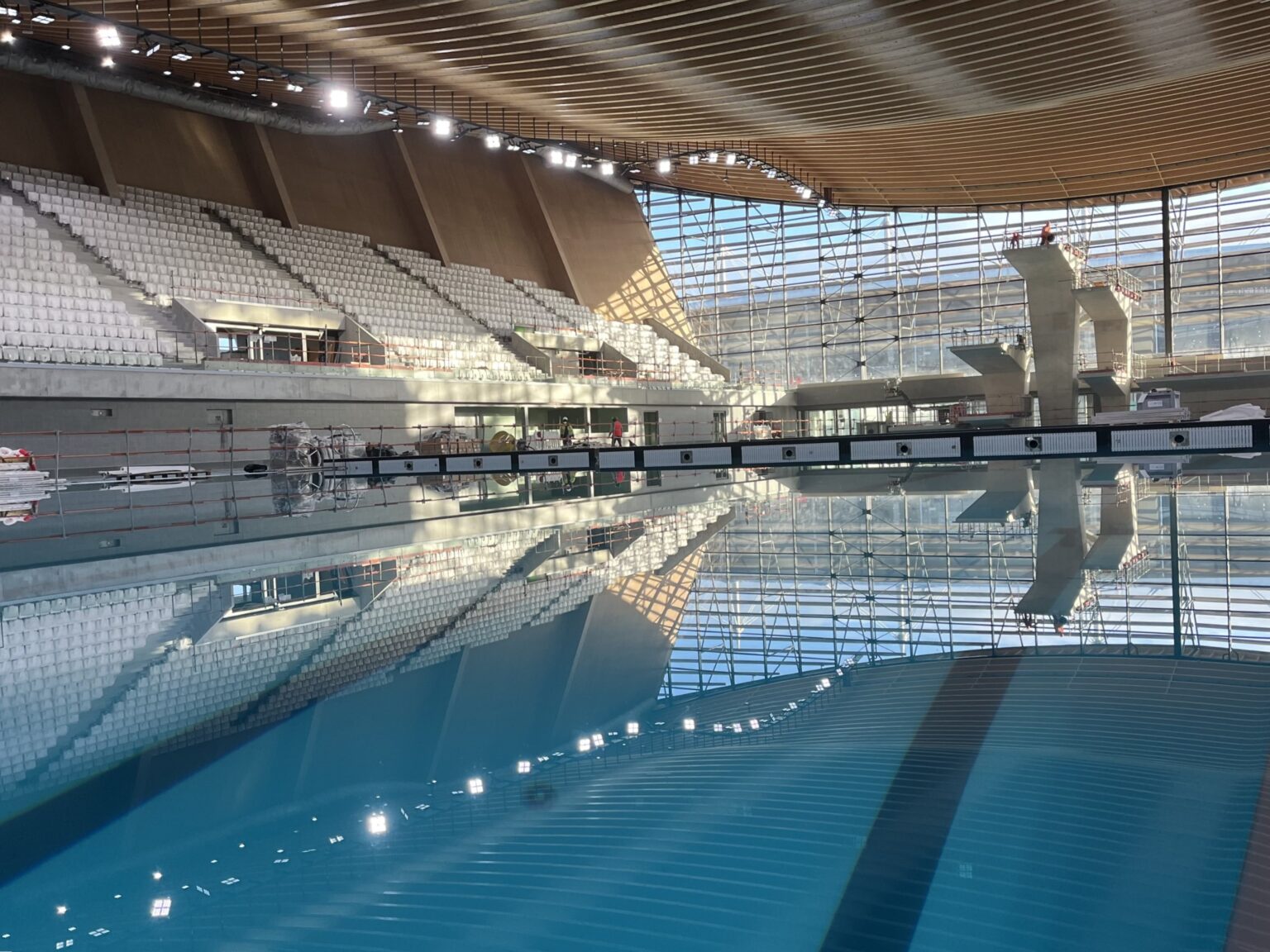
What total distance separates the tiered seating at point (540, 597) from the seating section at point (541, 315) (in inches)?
1027

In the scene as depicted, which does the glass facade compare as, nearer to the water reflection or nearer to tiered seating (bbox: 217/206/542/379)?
tiered seating (bbox: 217/206/542/379)

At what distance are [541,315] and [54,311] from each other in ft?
57.9

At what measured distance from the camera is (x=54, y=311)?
2084 centimetres

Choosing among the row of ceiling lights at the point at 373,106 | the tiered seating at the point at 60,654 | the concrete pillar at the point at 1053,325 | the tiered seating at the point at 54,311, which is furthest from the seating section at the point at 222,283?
the tiered seating at the point at 60,654

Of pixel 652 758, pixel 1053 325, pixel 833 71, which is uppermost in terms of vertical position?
pixel 833 71

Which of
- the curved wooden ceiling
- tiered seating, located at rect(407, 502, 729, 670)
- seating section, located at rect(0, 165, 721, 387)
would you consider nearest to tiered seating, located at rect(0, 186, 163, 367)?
seating section, located at rect(0, 165, 721, 387)

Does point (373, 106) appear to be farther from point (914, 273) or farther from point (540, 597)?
point (540, 597)

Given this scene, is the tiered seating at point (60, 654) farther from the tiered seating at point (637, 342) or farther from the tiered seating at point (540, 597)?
the tiered seating at point (637, 342)

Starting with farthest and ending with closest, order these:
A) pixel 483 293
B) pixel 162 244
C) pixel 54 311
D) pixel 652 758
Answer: pixel 483 293, pixel 162 244, pixel 54 311, pixel 652 758

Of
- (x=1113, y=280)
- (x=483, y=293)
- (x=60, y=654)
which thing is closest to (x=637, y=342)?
(x=483, y=293)

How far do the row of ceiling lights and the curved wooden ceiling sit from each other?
0.62 metres

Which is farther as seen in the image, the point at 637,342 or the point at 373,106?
the point at 637,342

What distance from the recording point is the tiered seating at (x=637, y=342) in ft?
123

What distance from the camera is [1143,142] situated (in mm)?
31469
